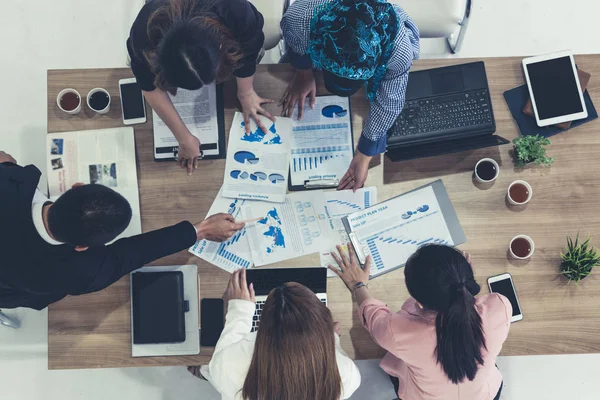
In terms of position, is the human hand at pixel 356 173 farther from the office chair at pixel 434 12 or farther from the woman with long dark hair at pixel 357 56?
the office chair at pixel 434 12

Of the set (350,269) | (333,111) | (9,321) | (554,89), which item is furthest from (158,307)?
(554,89)

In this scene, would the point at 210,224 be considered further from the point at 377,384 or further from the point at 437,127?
the point at 377,384

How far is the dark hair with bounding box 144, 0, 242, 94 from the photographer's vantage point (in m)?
1.20

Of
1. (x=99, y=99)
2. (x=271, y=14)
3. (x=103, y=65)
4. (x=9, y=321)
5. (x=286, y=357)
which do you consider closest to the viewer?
(x=286, y=357)

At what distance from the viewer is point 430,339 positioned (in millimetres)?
1430

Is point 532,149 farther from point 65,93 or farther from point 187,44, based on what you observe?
point 65,93

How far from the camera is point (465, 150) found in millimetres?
1649

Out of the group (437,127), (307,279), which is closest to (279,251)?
(307,279)

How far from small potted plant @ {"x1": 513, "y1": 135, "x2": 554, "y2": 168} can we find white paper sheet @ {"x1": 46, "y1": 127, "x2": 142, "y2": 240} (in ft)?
4.07

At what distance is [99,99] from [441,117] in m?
1.11

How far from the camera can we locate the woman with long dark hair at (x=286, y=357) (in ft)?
4.30

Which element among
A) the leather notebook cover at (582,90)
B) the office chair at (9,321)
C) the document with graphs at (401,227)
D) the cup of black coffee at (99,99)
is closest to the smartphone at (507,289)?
the document with graphs at (401,227)

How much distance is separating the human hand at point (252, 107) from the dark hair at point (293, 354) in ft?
1.93

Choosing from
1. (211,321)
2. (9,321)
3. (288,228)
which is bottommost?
(9,321)
